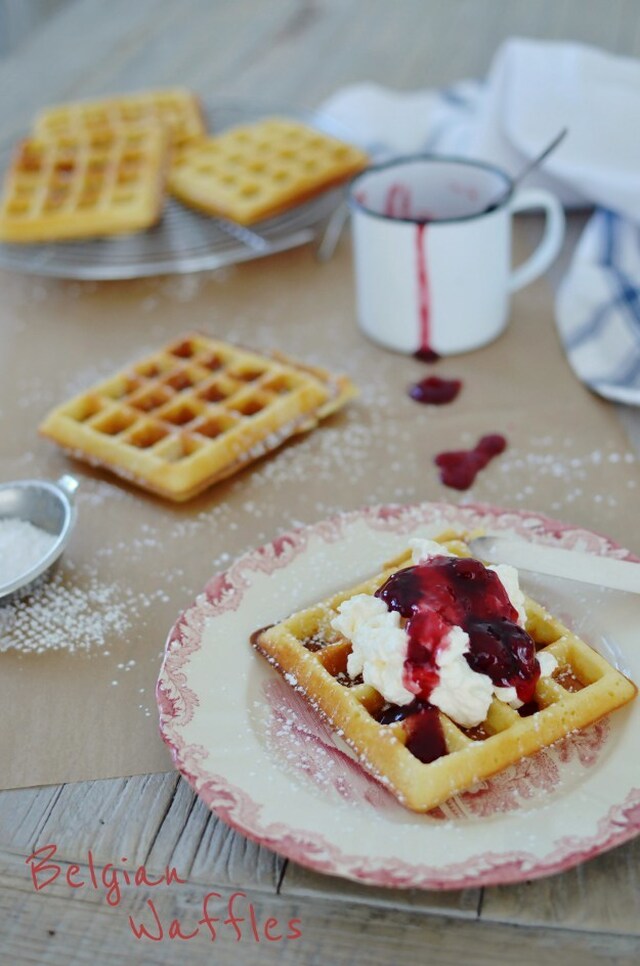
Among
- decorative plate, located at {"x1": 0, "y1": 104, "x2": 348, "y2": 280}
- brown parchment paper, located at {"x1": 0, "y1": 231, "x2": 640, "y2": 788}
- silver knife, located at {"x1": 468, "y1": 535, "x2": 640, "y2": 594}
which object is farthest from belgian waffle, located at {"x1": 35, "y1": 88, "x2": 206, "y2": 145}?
silver knife, located at {"x1": 468, "y1": 535, "x2": 640, "y2": 594}

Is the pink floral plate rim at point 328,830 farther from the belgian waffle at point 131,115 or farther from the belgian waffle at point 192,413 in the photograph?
the belgian waffle at point 131,115

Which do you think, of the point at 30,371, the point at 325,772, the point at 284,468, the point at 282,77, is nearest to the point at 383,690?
the point at 325,772

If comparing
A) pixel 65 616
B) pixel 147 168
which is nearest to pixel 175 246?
pixel 147 168

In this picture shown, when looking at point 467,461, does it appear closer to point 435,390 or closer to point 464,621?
point 435,390

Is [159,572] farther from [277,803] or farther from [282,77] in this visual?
[282,77]

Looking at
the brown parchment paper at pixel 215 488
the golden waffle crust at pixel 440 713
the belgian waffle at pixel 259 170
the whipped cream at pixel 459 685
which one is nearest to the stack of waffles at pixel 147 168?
the belgian waffle at pixel 259 170
